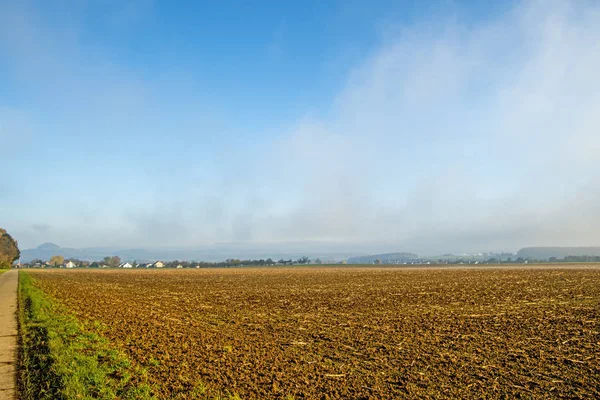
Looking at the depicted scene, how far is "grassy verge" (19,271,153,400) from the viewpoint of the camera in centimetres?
787

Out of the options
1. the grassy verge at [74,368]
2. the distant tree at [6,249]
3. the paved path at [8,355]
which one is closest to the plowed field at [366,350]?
the grassy verge at [74,368]

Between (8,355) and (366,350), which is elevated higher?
(8,355)

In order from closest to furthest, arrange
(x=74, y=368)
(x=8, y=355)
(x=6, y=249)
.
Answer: (x=74, y=368) < (x=8, y=355) < (x=6, y=249)

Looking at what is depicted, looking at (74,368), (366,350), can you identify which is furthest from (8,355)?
(366,350)

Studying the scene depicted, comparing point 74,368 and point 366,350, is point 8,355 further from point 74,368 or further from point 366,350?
point 366,350

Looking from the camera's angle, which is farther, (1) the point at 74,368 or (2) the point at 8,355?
(2) the point at 8,355

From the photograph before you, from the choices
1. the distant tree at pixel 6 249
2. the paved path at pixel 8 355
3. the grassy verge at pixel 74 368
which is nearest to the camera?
the grassy verge at pixel 74 368

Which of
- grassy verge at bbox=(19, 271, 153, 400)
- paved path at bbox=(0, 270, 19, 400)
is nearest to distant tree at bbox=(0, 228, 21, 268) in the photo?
paved path at bbox=(0, 270, 19, 400)

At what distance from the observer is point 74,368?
31.0ft

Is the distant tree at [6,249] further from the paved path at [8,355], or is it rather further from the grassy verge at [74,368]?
the grassy verge at [74,368]

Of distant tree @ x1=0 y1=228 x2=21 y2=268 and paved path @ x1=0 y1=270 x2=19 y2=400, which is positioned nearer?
paved path @ x1=0 y1=270 x2=19 y2=400

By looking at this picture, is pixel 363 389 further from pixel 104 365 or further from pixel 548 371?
pixel 104 365

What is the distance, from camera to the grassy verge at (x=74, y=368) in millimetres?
7871

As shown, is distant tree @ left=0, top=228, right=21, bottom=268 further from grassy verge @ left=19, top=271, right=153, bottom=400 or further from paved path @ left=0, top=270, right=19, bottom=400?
grassy verge @ left=19, top=271, right=153, bottom=400
